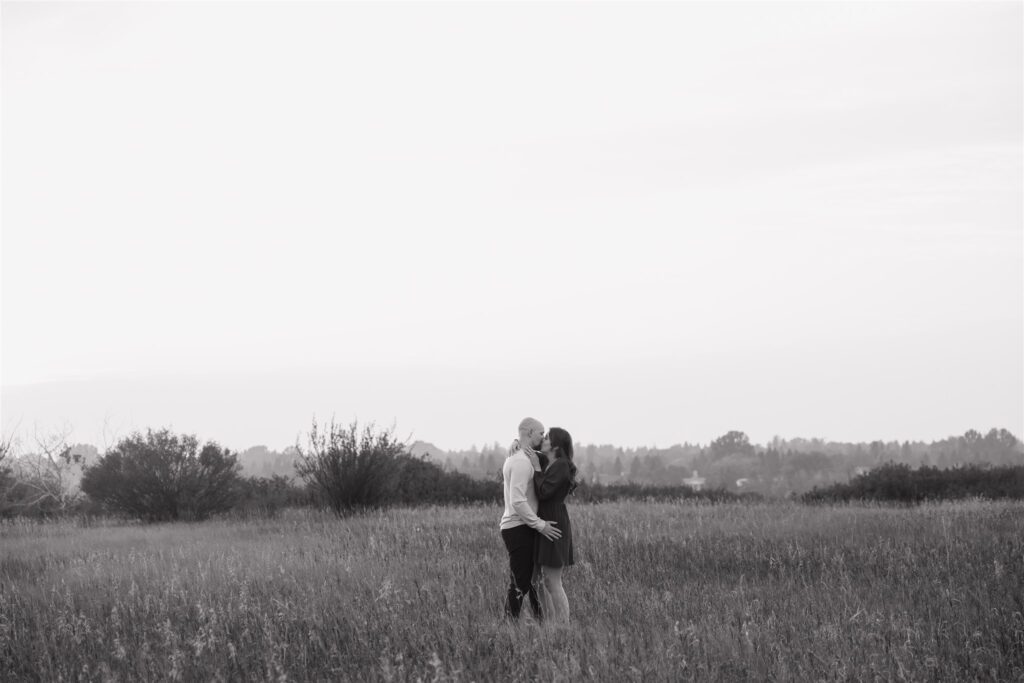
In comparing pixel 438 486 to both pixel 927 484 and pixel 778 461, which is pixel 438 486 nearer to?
pixel 927 484

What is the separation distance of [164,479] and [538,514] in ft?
51.2

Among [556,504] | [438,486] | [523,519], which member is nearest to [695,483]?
[438,486]

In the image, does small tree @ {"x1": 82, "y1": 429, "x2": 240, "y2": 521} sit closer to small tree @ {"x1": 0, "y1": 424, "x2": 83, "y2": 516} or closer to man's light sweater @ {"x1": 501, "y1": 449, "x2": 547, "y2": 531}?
small tree @ {"x1": 0, "y1": 424, "x2": 83, "y2": 516}

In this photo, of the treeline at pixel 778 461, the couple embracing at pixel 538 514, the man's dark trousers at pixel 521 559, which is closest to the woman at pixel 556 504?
the couple embracing at pixel 538 514

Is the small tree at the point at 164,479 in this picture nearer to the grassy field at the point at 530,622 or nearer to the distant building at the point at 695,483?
the grassy field at the point at 530,622

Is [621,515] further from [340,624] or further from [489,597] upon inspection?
[340,624]

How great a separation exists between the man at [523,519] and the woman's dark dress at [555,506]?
0.23ft

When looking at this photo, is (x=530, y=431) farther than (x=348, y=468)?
No

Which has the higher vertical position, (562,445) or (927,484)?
(562,445)

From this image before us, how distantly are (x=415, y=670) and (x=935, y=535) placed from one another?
9092mm

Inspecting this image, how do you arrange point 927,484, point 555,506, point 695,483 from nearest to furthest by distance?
point 555,506 < point 927,484 < point 695,483

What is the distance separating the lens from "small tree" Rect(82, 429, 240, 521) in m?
20.6

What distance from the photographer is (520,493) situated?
7375mm

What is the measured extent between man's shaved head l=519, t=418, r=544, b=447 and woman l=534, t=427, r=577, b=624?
0.31 feet
